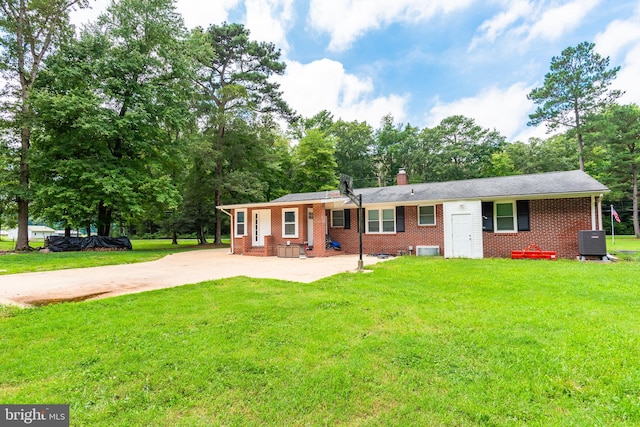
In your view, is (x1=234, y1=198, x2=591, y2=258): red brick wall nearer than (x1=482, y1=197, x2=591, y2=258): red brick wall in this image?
No

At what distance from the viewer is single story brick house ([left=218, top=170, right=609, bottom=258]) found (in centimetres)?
1053

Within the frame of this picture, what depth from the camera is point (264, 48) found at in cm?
2281

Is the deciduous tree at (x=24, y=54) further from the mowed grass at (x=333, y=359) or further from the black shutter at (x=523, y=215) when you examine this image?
the black shutter at (x=523, y=215)

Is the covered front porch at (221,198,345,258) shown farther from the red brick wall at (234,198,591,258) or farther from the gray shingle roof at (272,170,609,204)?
the gray shingle roof at (272,170,609,204)

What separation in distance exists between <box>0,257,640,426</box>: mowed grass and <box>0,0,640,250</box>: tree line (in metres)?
14.8

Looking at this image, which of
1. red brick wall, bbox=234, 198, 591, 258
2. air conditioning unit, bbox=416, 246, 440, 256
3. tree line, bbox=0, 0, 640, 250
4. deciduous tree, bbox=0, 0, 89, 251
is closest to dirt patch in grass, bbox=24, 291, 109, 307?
red brick wall, bbox=234, 198, 591, 258

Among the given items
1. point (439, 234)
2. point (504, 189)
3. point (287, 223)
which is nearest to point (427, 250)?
point (439, 234)

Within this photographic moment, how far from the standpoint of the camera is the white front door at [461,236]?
11.5 metres

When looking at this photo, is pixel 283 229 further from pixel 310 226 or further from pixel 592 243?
pixel 592 243

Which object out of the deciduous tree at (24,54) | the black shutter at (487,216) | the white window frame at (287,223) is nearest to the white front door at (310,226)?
the white window frame at (287,223)

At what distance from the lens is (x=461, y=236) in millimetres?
11656

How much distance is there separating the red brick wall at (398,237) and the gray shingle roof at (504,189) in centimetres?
→ 81

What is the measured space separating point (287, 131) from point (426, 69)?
19.6m

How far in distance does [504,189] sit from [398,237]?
4.58m
